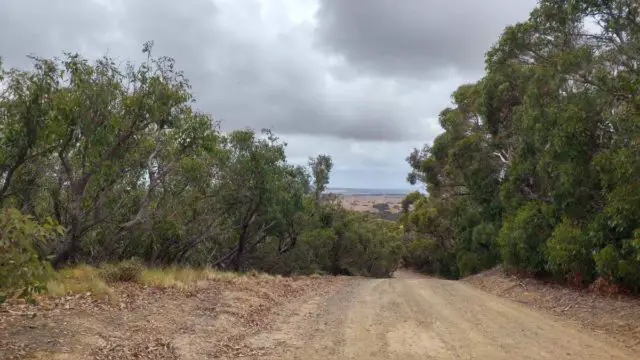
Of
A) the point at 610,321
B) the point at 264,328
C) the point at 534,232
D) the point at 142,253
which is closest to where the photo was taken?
the point at 264,328

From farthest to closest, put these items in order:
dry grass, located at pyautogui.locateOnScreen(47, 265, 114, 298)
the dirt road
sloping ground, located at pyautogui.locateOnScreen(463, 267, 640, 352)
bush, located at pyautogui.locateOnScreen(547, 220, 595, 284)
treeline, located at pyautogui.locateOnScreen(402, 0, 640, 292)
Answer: bush, located at pyautogui.locateOnScreen(547, 220, 595, 284) → treeline, located at pyautogui.locateOnScreen(402, 0, 640, 292) → sloping ground, located at pyautogui.locateOnScreen(463, 267, 640, 352) → dry grass, located at pyautogui.locateOnScreen(47, 265, 114, 298) → the dirt road

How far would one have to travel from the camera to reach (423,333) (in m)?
10.0

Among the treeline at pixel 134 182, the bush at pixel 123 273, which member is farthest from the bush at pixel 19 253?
the bush at pixel 123 273

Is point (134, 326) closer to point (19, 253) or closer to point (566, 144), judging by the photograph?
point (19, 253)

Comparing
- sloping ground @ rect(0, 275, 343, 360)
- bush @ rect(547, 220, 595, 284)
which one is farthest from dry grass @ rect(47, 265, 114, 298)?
bush @ rect(547, 220, 595, 284)

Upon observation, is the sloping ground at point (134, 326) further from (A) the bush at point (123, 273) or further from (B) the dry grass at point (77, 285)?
(A) the bush at point (123, 273)

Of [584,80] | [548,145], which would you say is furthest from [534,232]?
[584,80]

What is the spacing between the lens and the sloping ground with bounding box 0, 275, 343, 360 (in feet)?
23.9

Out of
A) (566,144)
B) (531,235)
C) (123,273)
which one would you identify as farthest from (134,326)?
(531,235)

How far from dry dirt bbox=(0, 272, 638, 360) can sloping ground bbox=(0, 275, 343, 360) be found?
17 mm

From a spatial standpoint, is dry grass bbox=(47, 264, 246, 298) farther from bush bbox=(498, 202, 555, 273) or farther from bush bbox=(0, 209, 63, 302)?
bush bbox=(498, 202, 555, 273)

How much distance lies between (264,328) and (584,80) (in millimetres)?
10971

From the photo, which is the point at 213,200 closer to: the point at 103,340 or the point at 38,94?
the point at 38,94

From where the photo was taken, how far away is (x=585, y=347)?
912cm
